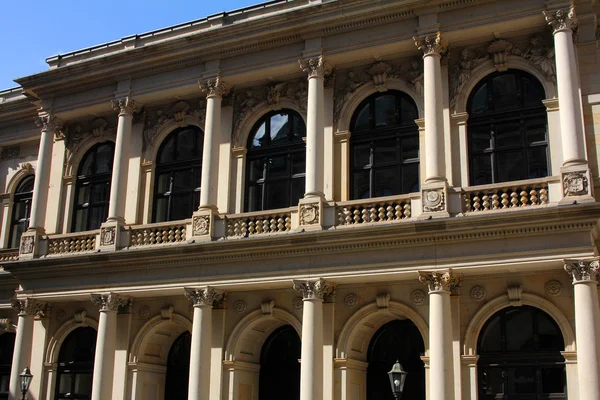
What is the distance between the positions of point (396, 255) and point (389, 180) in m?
2.82

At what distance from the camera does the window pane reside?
71.5ft

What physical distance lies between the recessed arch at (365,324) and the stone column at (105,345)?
6.72m

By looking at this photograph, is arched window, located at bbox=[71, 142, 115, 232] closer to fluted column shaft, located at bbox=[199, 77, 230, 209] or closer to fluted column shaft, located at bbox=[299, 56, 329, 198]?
fluted column shaft, located at bbox=[199, 77, 230, 209]

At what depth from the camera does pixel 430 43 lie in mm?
20359

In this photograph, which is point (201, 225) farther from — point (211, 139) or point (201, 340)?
point (201, 340)

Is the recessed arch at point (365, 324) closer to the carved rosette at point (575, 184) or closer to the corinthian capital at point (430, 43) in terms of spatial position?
the carved rosette at point (575, 184)

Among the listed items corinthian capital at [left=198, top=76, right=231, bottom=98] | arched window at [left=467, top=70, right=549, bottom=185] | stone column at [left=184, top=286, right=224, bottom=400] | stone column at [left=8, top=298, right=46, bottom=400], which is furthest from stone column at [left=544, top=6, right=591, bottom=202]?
stone column at [left=8, top=298, right=46, bottom=400]

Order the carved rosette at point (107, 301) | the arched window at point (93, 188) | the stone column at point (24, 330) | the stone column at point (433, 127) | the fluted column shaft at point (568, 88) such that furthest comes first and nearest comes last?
the arched window at point (93, 188)
the stone column at point (24, 330)
the carved rosette at point (107, 301)
the stone column at point (433, 127)
the fluted column shaft at point (568, 88)

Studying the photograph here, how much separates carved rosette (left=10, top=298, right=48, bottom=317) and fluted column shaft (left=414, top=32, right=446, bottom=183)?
12.7m

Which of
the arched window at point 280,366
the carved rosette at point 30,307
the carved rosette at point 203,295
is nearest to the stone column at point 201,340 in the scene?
the carved rosette at point 203,295

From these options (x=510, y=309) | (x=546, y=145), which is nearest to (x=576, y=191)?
(x=546, y=145)

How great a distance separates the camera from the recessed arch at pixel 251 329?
21561 millimetres

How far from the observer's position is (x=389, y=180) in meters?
21.3

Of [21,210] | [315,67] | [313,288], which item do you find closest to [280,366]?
[313,288]
